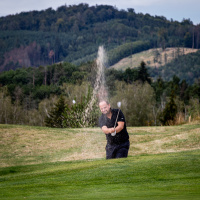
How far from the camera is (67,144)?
20.4 meters

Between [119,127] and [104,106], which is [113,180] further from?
[104,106]

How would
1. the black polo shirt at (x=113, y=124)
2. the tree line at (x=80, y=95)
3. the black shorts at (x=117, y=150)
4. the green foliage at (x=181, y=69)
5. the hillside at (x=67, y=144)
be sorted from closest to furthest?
the black polo shirt at (x=113, y=124) → the black shorts at (x=117, y=150) → the hillside at (x=67, y=144) → the tree line at (x=80, y=95) → the green foliage at (x=181, y=69)

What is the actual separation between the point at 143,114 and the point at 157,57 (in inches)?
5190

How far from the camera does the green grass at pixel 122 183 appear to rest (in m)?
5.61

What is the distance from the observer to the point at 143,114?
218 ft

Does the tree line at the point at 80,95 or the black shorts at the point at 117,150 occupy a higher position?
the tree line at the point at 80,95

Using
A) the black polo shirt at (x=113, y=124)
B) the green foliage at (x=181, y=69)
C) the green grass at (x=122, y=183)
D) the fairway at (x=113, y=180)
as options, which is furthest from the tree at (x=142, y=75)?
the green grass at (x=122, y=183)

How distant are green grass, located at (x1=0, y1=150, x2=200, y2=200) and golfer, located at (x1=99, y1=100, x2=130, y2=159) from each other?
35 cm

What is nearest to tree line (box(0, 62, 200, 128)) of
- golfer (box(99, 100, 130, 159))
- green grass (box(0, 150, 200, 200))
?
golfer (box(99, 100, 130, 159))

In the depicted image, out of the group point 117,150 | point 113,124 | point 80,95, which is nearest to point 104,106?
point 113,124

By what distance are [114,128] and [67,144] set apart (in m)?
11.9

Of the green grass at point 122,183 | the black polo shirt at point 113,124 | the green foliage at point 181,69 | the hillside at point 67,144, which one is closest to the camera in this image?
the green grass at point 122,183

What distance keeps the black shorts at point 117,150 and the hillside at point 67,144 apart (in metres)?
7.02

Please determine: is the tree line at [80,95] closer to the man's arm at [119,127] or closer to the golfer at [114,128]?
the golfer at [114,128]
